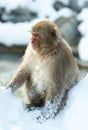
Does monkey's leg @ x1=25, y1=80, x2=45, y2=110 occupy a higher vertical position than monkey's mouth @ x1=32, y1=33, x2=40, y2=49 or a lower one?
lower

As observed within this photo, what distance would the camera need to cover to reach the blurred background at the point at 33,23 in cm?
970

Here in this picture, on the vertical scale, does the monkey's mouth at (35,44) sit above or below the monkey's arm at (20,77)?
above

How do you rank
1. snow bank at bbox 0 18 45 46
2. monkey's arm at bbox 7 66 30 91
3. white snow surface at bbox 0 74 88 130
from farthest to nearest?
snow bank at bbox 0 18 45 46, monkey's arm at bbox 7 66 30 91, white snow surface at bbox 0 74 88 130

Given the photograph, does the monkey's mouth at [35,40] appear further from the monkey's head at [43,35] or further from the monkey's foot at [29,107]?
the monkey's foot at [29,107]

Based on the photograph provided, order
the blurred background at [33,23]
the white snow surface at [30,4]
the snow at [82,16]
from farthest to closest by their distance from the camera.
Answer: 1. the white snow surface at [30,4]
2. the snow at [82,16]
3. the blurred background at [33,23]

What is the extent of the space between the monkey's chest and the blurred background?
336 cm

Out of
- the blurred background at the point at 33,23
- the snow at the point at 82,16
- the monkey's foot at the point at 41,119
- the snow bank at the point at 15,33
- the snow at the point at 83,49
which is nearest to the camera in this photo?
the monkey's foot at the point at 41,119

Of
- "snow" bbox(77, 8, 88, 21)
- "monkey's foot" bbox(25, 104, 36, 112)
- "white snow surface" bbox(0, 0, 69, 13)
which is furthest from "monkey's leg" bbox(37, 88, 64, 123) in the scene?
"white snow surface" bbox(0, 0, 69, 13)

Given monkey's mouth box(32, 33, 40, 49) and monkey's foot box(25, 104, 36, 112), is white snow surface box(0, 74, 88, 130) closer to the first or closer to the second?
monkey's foot box(25, 104, 36, 112)

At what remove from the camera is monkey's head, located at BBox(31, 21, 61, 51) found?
490 centimetres

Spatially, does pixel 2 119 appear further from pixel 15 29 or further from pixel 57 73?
pixel 15 29

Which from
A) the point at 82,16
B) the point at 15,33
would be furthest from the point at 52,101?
the point at 82,16

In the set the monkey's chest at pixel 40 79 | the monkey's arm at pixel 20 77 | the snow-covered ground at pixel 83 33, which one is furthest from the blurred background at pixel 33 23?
the monkey's chest at pixel 40 79

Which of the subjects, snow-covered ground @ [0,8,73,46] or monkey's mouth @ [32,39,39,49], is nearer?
monkey's mouth @ [32,39,39,49]
